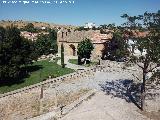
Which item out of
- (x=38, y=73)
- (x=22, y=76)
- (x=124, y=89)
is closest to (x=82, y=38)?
(x=38, y=73)

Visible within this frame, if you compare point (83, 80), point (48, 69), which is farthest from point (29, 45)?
point (83, 80)

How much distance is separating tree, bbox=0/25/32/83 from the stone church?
14.4 m

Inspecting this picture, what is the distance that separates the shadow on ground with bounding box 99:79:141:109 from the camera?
101ft

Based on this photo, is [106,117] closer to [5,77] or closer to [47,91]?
[47,91]

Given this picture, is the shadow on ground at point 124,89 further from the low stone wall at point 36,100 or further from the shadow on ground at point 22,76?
the shadow on ground at point 22,76

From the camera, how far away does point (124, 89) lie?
34031 millimetres

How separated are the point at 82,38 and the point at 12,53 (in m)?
21.7

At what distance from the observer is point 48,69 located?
48.2 m

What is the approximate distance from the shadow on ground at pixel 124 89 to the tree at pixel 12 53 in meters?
12.9

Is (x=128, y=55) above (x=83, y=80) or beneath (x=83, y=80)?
above

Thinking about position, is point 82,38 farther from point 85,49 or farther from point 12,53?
point 12,53

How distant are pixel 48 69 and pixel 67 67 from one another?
3.35m

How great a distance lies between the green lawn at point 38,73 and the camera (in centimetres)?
3893

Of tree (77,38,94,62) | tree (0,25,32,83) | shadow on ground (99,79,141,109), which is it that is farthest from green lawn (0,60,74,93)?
shadow on ground (99,79,141,109)
